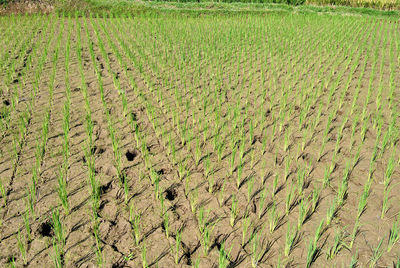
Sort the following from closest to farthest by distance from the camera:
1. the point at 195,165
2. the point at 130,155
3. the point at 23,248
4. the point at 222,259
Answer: the point at 222,259 < the point at 23,248 < the point at 195,165 < the point at 130,155

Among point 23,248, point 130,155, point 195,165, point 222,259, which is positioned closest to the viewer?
point 222,259

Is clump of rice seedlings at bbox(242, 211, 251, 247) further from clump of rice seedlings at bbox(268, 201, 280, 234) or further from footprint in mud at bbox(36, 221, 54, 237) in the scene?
footprint in mud at bbox(36, 221, 54, 237)

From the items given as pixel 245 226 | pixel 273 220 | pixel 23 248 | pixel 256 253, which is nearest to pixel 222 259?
pixel 256 253

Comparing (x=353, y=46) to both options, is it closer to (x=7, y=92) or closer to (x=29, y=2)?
(x=7, y=92)

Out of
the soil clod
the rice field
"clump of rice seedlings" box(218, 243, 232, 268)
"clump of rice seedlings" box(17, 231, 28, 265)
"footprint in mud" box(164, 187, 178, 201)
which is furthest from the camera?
the soil clod

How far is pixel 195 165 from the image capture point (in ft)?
8.19

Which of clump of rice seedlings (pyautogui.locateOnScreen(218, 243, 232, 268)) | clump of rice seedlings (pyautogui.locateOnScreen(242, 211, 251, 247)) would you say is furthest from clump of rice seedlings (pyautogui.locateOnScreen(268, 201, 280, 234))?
clump of rice seedlings (pyautogui.locateOnScreen(218, 243, 232, 268))

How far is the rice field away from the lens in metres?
1.73

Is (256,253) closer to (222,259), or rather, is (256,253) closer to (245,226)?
(245,226)

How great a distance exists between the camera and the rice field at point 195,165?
173 cm

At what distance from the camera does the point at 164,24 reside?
805 cm

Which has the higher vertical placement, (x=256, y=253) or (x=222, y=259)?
(x=222, y=259)

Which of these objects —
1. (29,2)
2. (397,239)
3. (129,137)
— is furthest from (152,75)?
(29,2)

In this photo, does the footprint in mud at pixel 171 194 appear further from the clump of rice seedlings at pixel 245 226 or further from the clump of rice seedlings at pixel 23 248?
the clump of rice seedlings at pixel 23 248
